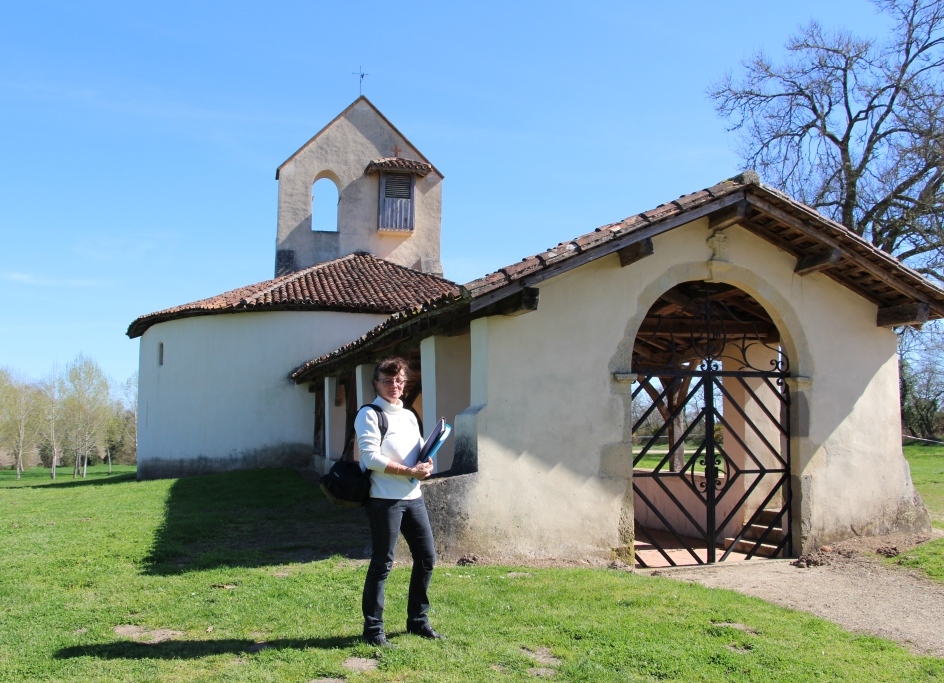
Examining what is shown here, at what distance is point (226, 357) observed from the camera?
21.1m

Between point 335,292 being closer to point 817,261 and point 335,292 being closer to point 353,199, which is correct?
point 353,199

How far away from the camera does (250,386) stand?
2092 cm

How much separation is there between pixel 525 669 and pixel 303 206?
22.6 m

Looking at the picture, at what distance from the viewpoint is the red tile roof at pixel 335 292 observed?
20312mm

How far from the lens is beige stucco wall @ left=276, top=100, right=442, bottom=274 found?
84.4ft

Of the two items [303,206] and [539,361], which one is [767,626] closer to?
[539,361]

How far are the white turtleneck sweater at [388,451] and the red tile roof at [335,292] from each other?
44.6 feet

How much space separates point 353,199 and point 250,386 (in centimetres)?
771

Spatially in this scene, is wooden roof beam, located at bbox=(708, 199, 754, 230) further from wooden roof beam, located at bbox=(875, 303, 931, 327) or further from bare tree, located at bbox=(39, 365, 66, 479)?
bare tree, located at bbox=(39, 365, 66, 479)

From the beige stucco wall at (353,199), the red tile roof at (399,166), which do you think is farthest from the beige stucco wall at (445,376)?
the red tile roof at (399,166)

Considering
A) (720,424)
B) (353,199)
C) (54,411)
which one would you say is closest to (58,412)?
(54,411)

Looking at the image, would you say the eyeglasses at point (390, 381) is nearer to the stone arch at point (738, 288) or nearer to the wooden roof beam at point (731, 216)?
the stone arch at point (738, 288)

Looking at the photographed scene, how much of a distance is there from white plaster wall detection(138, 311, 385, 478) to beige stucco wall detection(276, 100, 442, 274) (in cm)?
523

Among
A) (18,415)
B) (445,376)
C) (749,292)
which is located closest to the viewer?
(749,292)
